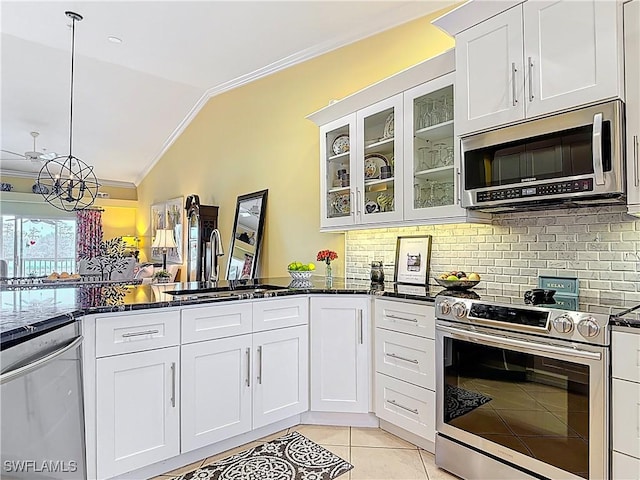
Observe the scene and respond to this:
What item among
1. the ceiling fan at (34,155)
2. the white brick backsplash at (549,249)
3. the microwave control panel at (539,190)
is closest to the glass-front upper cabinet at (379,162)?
the white brick backsplash at (549,249)

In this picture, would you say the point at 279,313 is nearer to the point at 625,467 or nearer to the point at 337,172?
the point at 337,172

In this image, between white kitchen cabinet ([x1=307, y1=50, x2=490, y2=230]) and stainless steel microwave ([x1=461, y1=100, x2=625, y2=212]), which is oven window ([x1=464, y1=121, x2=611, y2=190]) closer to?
stainless steel microwave ([x1=461, y1=100, x2=625, y2=212])

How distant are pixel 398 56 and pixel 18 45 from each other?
4.34 metres

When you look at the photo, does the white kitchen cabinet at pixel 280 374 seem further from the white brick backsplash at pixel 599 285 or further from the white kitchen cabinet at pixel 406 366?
the white brick backsplash at pixel 599 285

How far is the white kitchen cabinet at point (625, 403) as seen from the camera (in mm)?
1511

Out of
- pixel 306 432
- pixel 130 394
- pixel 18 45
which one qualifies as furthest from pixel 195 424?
pixel 18 45

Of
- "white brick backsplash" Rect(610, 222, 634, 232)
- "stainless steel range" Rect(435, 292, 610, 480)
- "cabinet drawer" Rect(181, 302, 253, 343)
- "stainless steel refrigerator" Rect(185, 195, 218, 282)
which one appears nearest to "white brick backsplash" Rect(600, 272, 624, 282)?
"white brick backsplash" Rect(610, 222, 634, 232)

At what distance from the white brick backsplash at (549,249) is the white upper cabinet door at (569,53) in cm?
65

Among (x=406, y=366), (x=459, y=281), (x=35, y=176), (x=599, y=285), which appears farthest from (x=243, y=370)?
(x=35, y=176)

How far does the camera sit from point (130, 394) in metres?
1.95

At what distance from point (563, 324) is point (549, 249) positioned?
0.82 metres

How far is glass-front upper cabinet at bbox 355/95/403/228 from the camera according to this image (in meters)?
2.82

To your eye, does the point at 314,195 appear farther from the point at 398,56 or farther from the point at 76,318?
the point at 76,318

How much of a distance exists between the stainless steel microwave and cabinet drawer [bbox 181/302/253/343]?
1.48m
